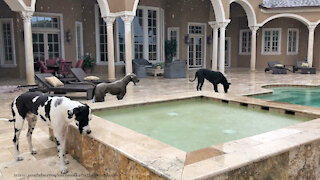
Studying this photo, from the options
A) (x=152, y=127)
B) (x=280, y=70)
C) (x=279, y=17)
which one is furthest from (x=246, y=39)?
(x=152, y=127)

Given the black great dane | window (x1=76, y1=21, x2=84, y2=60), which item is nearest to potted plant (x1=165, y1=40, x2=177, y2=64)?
window (x1=76, y1=21, x2=84, y2=60)

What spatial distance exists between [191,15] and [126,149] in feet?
49.1

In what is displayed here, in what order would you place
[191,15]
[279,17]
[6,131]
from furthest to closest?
[279,17], [191,15], [6,131]

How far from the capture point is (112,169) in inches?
123

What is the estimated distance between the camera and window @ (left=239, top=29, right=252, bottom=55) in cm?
2000

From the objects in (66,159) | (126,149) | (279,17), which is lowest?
(66,159)

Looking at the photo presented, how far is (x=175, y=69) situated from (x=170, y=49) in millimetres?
3268

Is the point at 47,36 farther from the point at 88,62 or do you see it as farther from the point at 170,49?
the point at 170,49

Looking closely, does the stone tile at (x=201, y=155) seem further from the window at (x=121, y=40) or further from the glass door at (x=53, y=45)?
the glass door at (x=53, y=45)

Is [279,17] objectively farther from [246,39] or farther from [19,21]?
[19,21]

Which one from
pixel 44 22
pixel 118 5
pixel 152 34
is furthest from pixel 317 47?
pixel 44 22

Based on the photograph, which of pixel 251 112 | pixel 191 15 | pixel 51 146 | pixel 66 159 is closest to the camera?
pixel 66 159

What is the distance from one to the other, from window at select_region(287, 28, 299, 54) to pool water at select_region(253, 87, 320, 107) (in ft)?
31.7

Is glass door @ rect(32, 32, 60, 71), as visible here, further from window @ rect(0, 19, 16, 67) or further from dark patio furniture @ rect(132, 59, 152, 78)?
dark patio furniture @ rect(132, 59, 152, 78)
